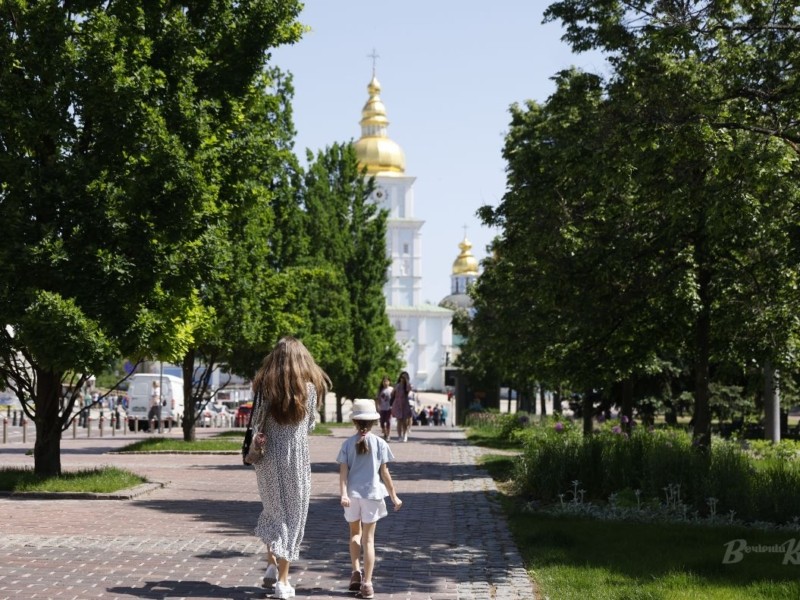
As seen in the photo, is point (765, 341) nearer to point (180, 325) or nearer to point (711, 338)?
point (711, 338)

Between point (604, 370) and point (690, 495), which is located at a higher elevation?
point (604, 370)

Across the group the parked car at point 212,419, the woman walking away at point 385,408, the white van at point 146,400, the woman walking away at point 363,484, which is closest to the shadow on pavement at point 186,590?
the woman walking away at point 363,484

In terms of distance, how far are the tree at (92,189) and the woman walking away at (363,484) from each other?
661 centimetres

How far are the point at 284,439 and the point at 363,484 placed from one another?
0.64 metres

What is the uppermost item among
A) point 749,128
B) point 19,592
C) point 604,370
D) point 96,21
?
point 96,21

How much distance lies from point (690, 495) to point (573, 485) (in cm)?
168

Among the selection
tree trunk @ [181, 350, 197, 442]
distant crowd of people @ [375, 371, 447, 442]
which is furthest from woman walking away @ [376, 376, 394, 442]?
tree trunk @ [181, 350, 197, 442]

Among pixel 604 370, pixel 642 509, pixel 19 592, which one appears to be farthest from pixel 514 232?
pixel 19 592

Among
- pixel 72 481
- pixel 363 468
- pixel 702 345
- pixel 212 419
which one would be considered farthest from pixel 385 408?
pixel 212 419

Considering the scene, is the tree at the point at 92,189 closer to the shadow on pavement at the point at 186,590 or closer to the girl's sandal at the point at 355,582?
the shadow on pavement at the point at 186,590

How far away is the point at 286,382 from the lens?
8.39m

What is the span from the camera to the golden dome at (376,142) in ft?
444

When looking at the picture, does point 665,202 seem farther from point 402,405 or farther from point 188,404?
point 402,405

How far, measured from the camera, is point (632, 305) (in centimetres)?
1798
